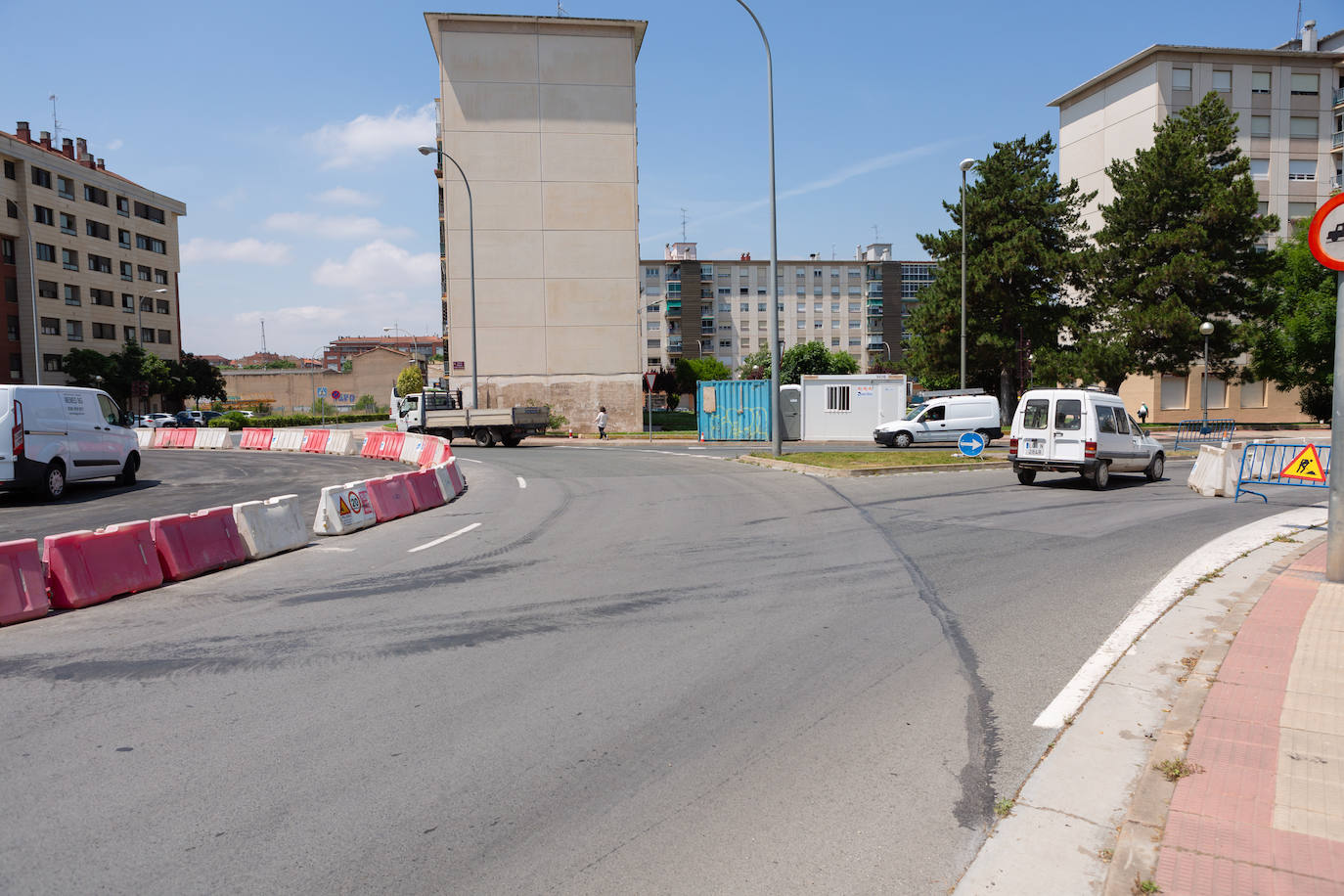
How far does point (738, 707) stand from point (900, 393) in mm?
32151

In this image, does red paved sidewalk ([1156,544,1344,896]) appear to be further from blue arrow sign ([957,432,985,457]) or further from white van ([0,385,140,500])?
white van ([0,385,140,500])

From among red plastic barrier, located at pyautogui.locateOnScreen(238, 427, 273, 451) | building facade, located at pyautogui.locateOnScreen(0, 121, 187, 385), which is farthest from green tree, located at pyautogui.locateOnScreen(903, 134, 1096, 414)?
building facade, located at pyautogui.locateOnScreen(0, 121, 187, 385)

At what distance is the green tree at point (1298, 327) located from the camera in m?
42.6

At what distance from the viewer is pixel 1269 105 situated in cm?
5278

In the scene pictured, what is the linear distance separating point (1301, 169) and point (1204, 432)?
1327 inches

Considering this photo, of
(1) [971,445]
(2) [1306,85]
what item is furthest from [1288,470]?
(2) [1306,85]

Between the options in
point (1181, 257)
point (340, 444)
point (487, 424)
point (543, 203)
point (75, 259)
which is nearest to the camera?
point (340, 444)

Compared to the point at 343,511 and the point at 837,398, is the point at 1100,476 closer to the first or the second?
the point at 343,511

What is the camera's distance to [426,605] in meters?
7.21

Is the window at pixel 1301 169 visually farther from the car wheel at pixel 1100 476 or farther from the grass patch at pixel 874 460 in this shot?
the car wheel at pixel 1100 476

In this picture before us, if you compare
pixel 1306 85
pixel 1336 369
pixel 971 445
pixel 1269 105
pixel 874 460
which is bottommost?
pixel 874 460

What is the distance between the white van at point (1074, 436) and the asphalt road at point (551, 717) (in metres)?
6.56

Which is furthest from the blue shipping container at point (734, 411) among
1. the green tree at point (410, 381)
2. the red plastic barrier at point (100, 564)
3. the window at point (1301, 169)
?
the green tree at point (410, 381)

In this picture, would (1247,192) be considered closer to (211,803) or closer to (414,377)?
(211,803)
